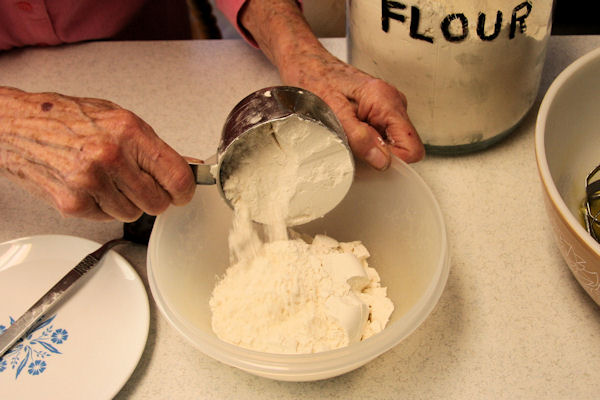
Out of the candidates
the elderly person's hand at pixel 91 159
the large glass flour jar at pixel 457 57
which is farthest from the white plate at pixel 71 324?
the large glass flour jar at pixel 457 57

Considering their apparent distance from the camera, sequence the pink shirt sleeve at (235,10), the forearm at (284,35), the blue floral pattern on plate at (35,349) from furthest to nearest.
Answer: the pink shirt sleeve at (235,10) < the forearm at (284,35) < the blue floral pattern on plate at (35,349)

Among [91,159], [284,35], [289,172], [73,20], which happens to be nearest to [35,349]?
[91,159]

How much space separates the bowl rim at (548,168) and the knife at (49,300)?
0.57 metres

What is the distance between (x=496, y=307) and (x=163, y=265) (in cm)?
44

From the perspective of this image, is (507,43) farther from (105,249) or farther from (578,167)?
(105,249)

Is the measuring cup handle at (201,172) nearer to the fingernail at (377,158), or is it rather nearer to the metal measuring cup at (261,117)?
the metal measuring cup at (261,117)

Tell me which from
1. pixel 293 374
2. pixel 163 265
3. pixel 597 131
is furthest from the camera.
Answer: pixel 597 131

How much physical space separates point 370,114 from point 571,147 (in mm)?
283

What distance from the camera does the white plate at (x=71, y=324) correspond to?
0.65 meters

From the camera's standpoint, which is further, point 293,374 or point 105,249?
point 105,249

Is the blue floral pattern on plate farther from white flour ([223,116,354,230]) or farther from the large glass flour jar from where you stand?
the large glass flour jar

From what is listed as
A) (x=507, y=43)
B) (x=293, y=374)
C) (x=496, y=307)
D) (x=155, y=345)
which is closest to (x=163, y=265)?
(x=155, y=345)

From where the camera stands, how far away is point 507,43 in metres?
0.72

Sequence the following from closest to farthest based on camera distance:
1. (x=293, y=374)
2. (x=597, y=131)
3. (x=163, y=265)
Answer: (x=293, y=374)
(x=163, y=265)
(x=597, y=131)
